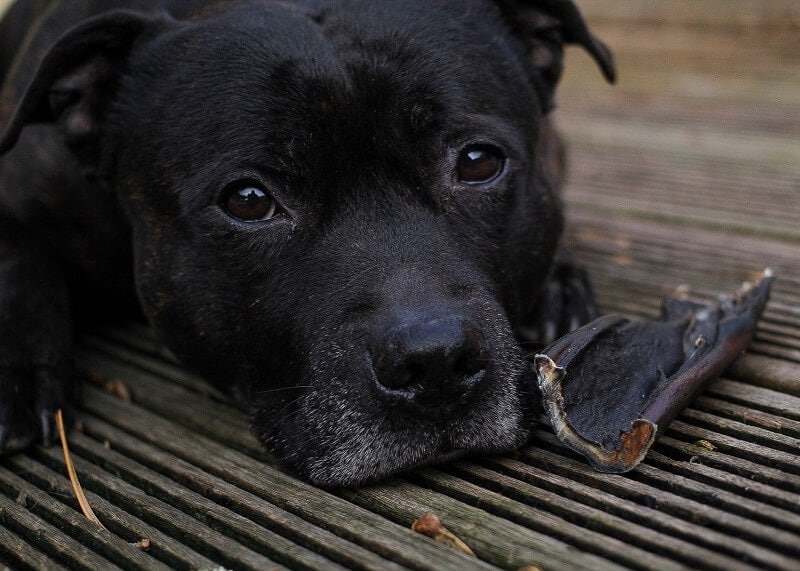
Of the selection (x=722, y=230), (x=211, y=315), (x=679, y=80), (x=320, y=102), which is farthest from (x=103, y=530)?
(x=679, y=80)

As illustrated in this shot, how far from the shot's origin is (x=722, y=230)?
418 centimetres

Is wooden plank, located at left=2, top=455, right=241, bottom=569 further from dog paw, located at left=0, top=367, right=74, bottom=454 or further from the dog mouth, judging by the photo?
the dog mouth

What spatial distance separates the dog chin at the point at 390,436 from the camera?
2283 mm

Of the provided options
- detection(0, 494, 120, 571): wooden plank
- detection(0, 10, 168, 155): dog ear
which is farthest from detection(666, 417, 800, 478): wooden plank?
detection(0, 10, 168, 155): dog ear

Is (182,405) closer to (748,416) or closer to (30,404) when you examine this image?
(30,404)

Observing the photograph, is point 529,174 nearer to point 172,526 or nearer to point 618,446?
point 618,446

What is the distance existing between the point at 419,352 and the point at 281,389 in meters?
0.54

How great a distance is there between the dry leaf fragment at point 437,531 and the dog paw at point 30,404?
4.26ft

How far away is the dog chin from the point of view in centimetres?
228

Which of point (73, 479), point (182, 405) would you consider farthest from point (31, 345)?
point (73, 479)

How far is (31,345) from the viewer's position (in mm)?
3068

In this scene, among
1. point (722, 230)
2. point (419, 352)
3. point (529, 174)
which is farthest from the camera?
point (722, 230)

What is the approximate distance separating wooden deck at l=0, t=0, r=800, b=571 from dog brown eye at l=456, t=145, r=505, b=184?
2.58 feet

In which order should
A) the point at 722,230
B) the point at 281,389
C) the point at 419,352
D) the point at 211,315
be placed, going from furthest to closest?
1. the point at 722,230
2. the point at 211,315
3. the point at 281,389
4. the point at 419,352
